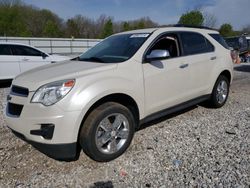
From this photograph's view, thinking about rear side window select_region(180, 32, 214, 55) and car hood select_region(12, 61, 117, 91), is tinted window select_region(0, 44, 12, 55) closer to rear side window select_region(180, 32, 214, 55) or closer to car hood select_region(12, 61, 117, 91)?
car hood select_region(12, 61, 117, 91)

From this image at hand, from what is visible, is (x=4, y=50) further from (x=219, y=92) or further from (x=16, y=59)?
(x=219, y=92)

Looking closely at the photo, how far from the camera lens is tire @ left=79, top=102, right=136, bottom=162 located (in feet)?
10.2

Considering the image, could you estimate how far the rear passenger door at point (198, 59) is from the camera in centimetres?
454

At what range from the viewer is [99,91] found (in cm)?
314

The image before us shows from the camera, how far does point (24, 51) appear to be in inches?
361

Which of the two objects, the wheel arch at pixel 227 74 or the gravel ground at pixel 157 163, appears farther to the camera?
the wheel arch at pixel 227 74

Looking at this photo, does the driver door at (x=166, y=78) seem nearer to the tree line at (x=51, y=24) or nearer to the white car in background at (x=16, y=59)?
the white car in background at (x=16, y=59)

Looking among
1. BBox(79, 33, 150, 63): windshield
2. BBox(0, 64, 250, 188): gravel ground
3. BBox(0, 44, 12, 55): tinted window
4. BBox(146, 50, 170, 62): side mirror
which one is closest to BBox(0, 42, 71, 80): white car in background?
BBox(0, 44, 12, 55): tinted window

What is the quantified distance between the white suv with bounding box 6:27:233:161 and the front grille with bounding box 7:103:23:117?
0.01m

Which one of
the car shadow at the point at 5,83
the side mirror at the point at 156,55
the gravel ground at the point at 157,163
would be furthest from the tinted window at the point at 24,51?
the side mirror at the point at 156,55

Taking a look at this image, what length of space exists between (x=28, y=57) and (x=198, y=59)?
21.7 ft

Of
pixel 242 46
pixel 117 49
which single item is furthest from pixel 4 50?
pixel 242 46

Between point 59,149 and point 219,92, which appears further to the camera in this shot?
point 219,92

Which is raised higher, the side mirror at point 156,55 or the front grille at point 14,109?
the side mirror at point 156,55
